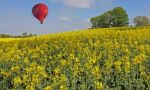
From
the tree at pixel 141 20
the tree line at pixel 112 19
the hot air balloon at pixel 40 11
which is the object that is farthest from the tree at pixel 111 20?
the hot air balloon at pixel 40 11

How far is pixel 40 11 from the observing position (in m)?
30.5

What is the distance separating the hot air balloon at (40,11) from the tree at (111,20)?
43.8 m

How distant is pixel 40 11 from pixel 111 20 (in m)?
47.9

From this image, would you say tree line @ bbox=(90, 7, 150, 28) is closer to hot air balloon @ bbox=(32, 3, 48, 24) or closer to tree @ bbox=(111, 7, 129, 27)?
tree @ bbox=(111, 7, 129, 27)

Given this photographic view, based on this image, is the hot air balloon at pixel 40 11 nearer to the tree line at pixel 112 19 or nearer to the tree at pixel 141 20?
the tree line at pixel 112 19

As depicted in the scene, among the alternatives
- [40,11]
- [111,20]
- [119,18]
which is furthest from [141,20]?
[40,11]

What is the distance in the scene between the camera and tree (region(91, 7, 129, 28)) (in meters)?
75.9

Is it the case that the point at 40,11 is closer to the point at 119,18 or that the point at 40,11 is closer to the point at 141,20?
the point at 119,18

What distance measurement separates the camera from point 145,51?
14344 millimetres

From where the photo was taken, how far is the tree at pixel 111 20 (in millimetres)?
75875

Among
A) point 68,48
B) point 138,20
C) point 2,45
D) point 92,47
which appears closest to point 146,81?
point 92,47

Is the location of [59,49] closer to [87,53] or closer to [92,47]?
[92,47]

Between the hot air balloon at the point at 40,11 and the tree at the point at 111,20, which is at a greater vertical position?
the hot air balloon at the point at 40,11

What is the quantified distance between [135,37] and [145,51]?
659 centimetres
